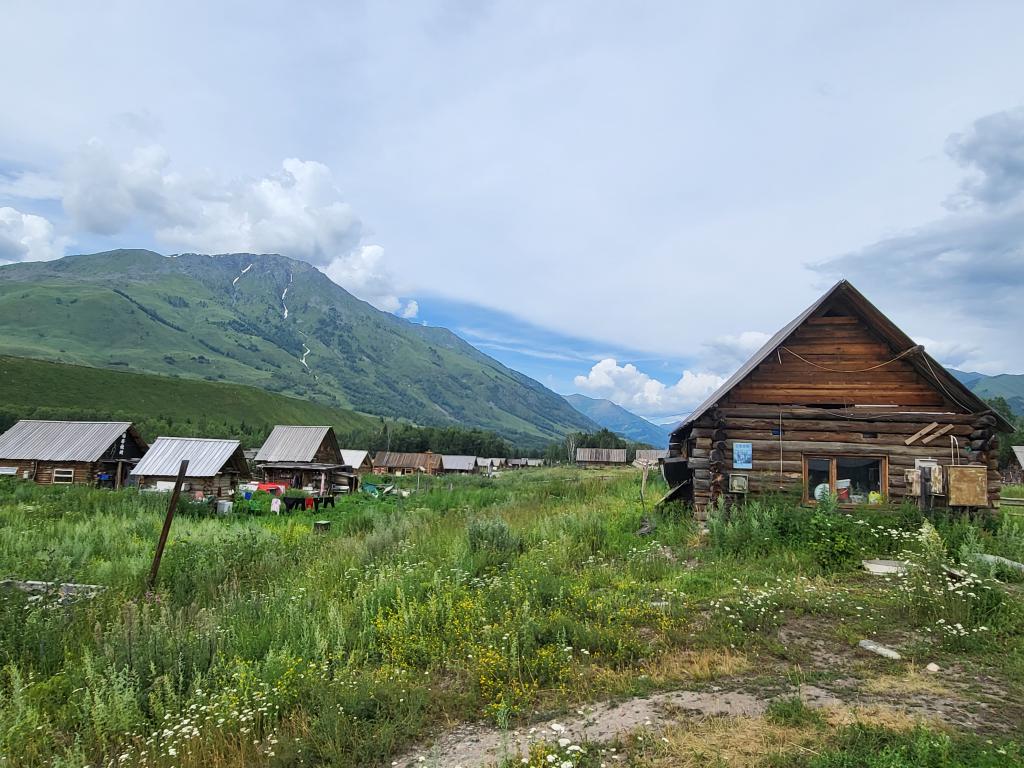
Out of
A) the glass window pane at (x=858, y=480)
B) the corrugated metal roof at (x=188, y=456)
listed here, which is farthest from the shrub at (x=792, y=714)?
the corrugated metal roof at (x=188, y=456)

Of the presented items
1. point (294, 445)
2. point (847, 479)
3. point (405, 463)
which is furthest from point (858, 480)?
point (405, 463)

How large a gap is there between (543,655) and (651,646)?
1.57m

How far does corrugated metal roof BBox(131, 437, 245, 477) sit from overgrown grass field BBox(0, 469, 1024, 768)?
29.0 m

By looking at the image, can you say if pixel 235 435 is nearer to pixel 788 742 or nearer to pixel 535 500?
pixel 535 500

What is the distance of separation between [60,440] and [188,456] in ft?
49.4

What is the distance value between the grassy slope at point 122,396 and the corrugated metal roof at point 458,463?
52.0 m

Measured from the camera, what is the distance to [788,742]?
470cm

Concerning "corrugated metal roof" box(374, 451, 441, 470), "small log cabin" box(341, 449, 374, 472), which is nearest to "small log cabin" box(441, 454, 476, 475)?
"corrugated metal roof" box(374, 451, 441, 470)

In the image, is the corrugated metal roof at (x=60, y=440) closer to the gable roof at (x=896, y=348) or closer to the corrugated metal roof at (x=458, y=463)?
the gable roof at (x=896, y=348)

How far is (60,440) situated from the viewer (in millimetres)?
45812

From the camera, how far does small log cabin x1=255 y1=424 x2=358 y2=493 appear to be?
52.8 m

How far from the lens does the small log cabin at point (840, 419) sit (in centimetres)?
1456

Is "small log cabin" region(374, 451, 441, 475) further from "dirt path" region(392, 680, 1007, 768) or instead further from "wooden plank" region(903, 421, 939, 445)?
"dirt path" region(392, 680, 1007, 768)

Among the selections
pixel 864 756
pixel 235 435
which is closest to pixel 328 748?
pixel 864 756
